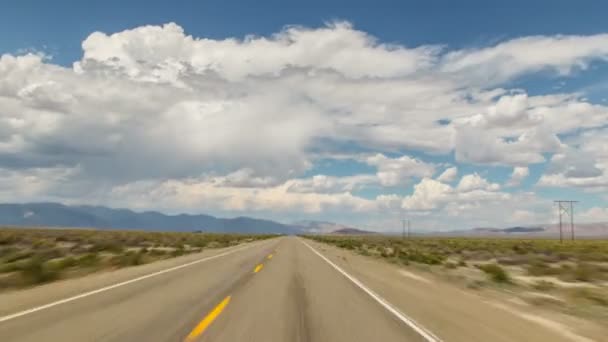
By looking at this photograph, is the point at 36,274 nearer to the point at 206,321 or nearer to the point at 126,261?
the point at 126,261

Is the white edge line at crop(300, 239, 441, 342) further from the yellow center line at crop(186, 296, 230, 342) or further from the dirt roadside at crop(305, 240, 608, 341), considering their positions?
the yellow center line at crop(186, 296, 230, 342)

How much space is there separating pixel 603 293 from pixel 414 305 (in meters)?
8.73

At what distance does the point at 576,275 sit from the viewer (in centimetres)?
2091

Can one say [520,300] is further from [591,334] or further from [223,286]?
[223,286]

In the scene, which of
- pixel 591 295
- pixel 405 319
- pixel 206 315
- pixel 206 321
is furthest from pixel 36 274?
pixel 591 295

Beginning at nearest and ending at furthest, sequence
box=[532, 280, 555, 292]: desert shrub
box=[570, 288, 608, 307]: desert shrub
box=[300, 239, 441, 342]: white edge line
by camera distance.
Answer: box=[300, 239, 441, 342]: white edge line < box=[570, 288, 608, 307]: desert shrub < box=[532, 280, 555, 292]: desert shrub

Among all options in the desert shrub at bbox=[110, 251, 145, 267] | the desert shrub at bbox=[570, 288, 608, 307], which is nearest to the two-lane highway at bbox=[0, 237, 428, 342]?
the desert shrub at bbox=[570, 288, 608, 307]

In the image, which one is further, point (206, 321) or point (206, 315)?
point (206, 315)

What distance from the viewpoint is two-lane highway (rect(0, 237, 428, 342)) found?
276 inches

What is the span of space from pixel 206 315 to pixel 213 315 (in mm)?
128

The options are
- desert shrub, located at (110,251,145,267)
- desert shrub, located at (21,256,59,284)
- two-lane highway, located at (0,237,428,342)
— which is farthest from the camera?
desert shrub, located at (110,251,145,267)

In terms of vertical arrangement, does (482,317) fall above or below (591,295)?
above

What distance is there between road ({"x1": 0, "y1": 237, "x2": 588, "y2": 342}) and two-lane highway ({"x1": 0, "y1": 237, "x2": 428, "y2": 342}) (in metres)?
0.02

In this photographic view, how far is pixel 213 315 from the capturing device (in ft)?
28.2
